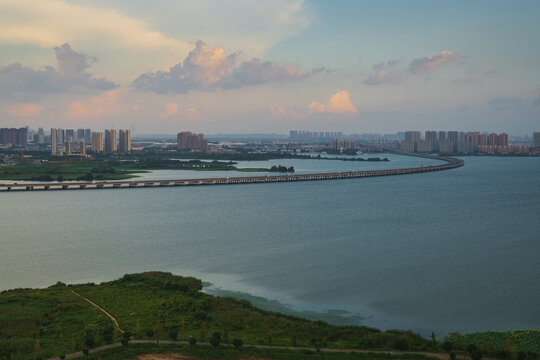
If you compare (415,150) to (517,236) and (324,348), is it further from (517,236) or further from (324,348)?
(324,348)

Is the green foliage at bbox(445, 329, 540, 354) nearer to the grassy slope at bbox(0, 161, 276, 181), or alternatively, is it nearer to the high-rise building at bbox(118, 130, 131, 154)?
the grassy slope at bbox(0, 161, 276, 181)

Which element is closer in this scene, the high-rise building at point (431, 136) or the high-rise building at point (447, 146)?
the high-rise building at point (447, 146)

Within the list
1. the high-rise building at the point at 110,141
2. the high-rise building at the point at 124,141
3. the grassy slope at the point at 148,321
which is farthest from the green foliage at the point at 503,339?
the high-rise building at the point at 110,141

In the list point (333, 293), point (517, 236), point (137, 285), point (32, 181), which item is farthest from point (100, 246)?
point (32, 181)

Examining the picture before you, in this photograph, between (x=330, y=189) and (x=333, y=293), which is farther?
(x=330, y=189)

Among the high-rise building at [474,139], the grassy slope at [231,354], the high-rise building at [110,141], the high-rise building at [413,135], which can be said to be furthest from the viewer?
A: the high-rise building at [413,135]

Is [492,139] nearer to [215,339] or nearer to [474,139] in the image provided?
[474,139]

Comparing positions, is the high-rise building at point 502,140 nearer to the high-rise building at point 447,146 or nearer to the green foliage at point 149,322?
the high-rise building at point 447,146

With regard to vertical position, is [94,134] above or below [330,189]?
above
